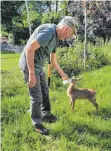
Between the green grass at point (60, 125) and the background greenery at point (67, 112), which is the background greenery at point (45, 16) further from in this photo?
the green grass at point (60, 125)

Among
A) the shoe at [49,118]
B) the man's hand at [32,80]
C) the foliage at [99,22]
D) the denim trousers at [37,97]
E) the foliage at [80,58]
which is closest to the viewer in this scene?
the man's hand at [32,80]

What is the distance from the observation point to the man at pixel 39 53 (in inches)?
162

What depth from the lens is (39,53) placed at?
Result: 14.4ft

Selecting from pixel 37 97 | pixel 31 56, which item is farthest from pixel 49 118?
pixel 31 56

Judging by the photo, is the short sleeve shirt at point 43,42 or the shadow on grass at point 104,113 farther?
the shadow on grass at point 104,113

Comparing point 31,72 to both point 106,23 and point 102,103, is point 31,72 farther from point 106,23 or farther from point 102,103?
point 106,23

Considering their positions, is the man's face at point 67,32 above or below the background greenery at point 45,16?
above

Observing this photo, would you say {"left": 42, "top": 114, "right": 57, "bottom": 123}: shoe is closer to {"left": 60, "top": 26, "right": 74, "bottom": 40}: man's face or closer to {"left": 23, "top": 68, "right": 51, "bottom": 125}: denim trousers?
{"left": 23, "top": 68, "right": 51, "bottom": 125}: denim trousers

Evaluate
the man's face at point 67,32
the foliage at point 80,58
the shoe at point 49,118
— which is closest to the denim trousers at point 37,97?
the shoe at point 49,118

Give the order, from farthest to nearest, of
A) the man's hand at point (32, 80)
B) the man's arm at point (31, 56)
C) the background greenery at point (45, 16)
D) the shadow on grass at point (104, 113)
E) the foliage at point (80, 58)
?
the background greenery at point (45, 16) → the foliage at point (80, 58) → the shadow on grass at point (104, 113) → the man's hand at point (32, 80) → the man's arm at point (31, 56)

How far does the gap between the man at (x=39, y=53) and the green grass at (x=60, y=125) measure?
223 mm

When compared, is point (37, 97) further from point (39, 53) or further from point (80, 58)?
point (80, 58)

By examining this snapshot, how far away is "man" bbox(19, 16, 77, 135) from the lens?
4.12 m

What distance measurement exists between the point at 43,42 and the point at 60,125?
128cm
